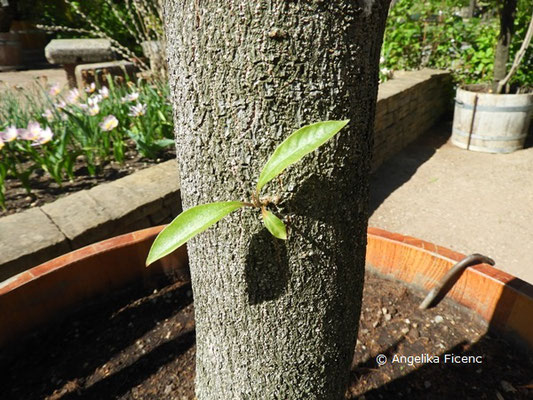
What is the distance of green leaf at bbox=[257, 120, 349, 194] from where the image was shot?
52 centimetres

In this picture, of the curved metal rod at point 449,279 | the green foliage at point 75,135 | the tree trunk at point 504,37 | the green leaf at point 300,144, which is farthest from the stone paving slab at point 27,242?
the tree trunk at point 504,37

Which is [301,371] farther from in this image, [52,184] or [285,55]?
[52,184]

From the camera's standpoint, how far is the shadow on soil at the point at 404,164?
3.40 meters

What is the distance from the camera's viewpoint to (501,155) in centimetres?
408

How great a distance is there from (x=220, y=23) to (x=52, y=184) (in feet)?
7.23

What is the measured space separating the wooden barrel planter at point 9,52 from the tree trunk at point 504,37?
9.98 m

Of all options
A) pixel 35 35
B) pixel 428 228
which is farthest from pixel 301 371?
pixel 35 35

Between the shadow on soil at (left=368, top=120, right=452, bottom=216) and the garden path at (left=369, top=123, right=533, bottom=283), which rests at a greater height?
the shadow on soil at (left=368, top=120, right=452, bottom=216)

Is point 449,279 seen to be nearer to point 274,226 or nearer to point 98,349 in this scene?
point 274,226

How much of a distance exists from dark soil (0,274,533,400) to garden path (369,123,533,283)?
4.62ft

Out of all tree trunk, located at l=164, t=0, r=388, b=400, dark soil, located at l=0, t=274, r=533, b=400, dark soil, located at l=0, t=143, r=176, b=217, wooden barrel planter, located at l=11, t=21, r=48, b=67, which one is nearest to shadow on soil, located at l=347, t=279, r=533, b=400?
dark soil, located at l=0, t=274, r=533, b=400

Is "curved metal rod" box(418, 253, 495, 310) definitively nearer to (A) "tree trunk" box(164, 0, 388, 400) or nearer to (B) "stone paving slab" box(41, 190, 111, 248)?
(A) "tree trunk" box(164, 0, 388, 400)

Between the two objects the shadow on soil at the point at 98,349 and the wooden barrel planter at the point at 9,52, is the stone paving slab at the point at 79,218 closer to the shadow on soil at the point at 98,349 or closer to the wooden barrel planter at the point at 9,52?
Answer: the shadow on soil at the point at 98,349

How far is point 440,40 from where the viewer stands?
16.2 feet
